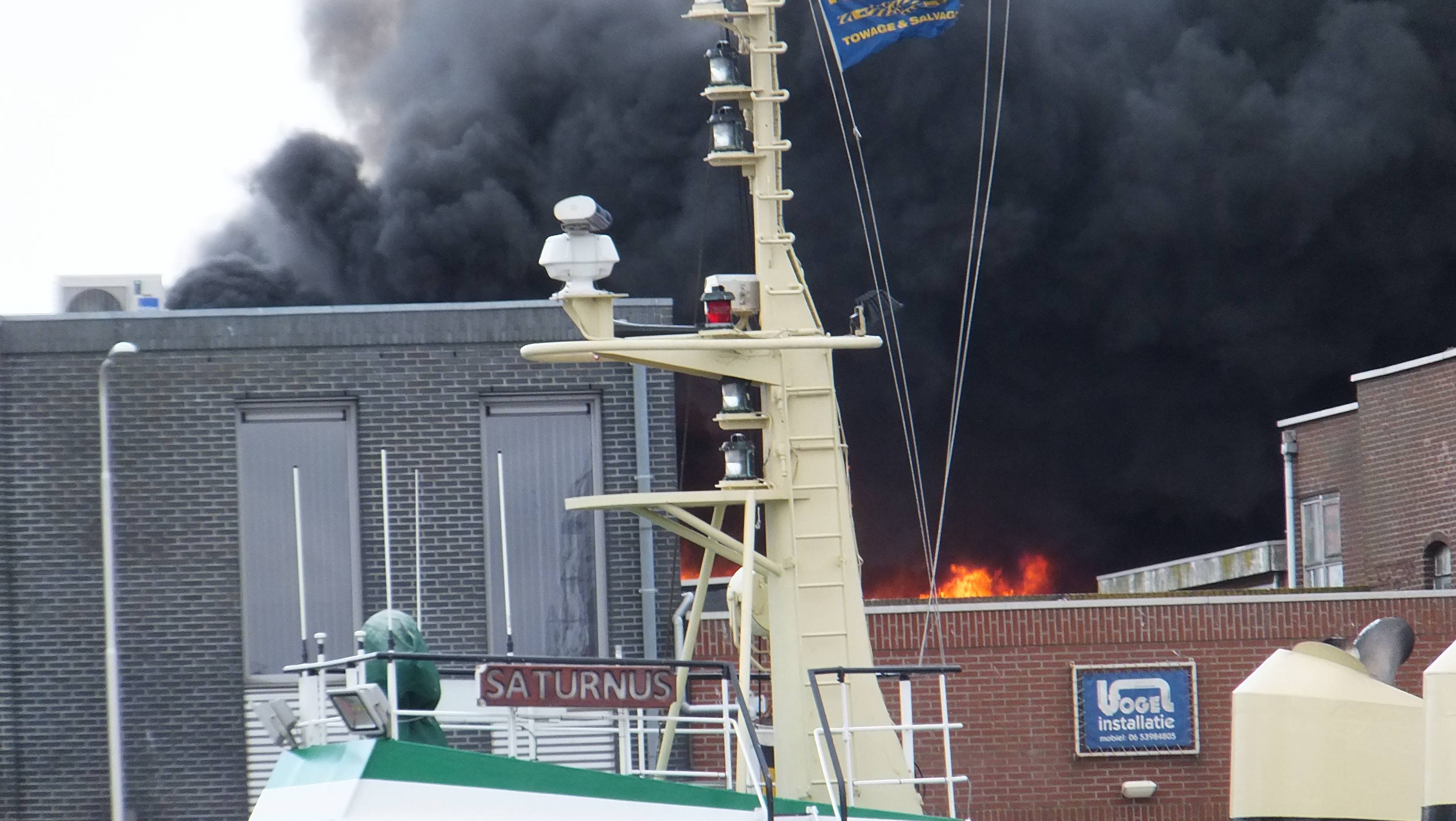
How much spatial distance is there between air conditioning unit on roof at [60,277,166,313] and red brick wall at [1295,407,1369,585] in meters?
16.6

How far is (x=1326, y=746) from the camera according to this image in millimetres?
9547

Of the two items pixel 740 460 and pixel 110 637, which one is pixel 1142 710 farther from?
pixel 110 637

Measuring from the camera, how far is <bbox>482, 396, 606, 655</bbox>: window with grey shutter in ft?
63.9

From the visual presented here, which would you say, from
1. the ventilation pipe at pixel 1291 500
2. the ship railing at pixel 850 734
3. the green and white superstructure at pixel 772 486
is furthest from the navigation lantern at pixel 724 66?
the ventilation pipe at pixel 1291 500

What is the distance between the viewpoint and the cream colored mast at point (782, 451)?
13188mm

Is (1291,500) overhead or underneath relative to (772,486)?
underneath

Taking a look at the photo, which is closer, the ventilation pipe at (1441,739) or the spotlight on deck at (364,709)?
the ventilation pipe at (1441,739)

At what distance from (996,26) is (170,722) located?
26263 millimetres

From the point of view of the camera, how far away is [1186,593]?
834 inches

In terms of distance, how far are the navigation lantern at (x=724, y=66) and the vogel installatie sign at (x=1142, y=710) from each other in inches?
353

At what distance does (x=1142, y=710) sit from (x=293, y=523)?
29.6 ft

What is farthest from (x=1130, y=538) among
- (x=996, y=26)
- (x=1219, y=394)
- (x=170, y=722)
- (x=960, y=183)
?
(x=170, y=722)

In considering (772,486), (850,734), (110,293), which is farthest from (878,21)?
(110,293)

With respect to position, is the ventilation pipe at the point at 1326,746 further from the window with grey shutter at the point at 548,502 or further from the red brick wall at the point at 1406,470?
the red brick wall at the point at 1406,470
